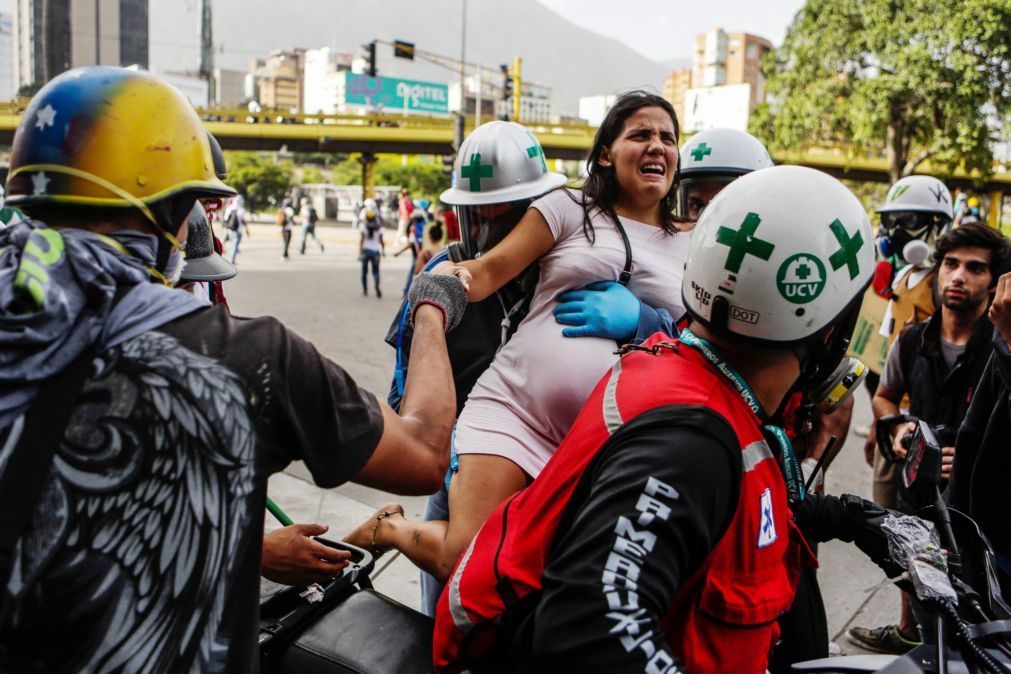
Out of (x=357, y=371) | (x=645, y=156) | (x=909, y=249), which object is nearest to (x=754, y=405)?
(x=645, y=156)

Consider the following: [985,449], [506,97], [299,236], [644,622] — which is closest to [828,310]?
[644,622]

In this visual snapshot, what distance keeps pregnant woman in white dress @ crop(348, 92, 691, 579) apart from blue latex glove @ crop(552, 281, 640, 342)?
33mm

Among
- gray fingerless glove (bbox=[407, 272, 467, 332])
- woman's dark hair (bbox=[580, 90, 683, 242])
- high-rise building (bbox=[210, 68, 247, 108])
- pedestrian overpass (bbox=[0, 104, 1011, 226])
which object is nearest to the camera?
gray fingerless glove (bbox=[407, 272, 467, 332])

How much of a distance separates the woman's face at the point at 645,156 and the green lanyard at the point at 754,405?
120cm

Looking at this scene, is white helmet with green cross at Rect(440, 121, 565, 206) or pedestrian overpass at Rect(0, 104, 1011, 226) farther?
pedestrian overpass at Rect(0, 104, 1011, 226)

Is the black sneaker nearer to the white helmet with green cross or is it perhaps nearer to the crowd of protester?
the crowd of protester

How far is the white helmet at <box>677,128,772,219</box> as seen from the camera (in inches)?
132

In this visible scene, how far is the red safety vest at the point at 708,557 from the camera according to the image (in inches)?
52.6

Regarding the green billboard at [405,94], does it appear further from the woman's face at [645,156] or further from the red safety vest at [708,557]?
the red safety vest at [708,557]

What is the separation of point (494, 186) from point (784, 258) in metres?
1.73

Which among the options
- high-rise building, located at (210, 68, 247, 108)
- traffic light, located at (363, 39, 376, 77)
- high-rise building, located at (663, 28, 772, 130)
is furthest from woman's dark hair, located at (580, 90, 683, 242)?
high-rise building, located at (210, 68, 247, 108)

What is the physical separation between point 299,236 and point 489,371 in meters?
32.4

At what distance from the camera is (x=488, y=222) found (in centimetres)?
306

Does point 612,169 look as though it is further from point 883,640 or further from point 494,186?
point 883,640
